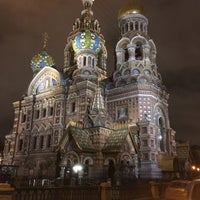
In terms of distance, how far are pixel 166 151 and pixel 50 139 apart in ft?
43.0

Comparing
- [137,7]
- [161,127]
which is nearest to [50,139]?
[161,127]

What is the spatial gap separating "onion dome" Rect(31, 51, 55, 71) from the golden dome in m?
11.7

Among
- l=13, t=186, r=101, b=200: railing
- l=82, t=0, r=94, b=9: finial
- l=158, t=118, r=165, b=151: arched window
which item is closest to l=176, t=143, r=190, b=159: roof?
l=158, t=118, r=165, b=151: arched window

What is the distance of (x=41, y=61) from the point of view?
122 feet

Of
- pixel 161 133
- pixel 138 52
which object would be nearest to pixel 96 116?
pixel 161 133

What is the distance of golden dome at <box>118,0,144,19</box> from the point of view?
34.6 meters

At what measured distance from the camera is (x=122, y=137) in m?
22.0

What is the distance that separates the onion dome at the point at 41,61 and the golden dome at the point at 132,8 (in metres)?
11.7

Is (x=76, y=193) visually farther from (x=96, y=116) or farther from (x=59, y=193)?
(x=96, y=116)

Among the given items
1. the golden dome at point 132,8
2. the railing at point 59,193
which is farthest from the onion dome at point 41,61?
the railing at point 59,193

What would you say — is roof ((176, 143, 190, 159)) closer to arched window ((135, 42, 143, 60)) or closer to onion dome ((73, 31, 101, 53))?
arched window ((135, 42, 143, 60))

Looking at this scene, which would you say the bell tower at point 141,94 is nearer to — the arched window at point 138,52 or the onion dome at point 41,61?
the arched window at point 138,52

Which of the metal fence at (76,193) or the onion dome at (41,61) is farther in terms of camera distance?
the onion dome at (41,61)

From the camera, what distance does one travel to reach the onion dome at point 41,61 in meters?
37.0
